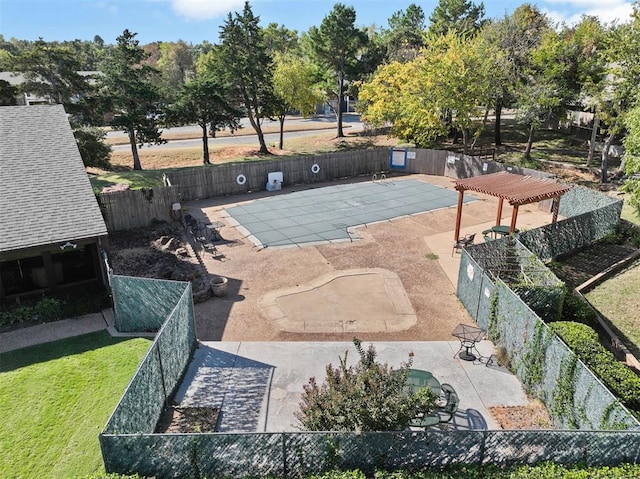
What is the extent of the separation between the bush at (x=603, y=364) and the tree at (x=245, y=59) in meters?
29.7

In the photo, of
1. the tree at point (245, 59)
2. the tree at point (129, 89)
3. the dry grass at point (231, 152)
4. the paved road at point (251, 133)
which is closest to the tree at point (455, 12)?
the paved road at point (251, 133)

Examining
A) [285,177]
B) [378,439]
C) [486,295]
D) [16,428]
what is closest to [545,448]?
[378,439]

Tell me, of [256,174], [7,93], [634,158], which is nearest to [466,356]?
[634,158]

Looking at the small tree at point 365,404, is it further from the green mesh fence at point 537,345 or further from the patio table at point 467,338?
the patio table at point 467,338

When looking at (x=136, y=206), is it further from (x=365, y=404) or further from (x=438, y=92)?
(x=438, y=92)

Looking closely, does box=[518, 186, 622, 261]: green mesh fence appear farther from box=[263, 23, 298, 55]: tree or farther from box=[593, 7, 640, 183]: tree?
box=[263, 23, 298, 55]: tree

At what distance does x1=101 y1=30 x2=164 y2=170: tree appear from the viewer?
29.7 meters

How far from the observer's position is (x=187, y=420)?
1020cm

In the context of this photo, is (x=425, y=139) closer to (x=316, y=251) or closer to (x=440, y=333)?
(x=316, y=251)

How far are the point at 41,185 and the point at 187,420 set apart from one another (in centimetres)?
1003

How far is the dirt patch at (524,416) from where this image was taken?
10.2 meters

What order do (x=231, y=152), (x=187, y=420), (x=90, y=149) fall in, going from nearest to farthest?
(x=187, y=420) < (x=90, y=149) < (x=231, y=152)

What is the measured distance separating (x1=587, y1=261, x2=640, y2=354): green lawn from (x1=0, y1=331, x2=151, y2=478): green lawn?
1408 centimetres

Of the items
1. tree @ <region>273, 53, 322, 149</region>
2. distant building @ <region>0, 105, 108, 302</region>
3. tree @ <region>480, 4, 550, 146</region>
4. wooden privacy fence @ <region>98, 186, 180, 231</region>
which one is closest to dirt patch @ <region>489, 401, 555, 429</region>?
distant building @ <region>0, 105, 108, 302</region>
